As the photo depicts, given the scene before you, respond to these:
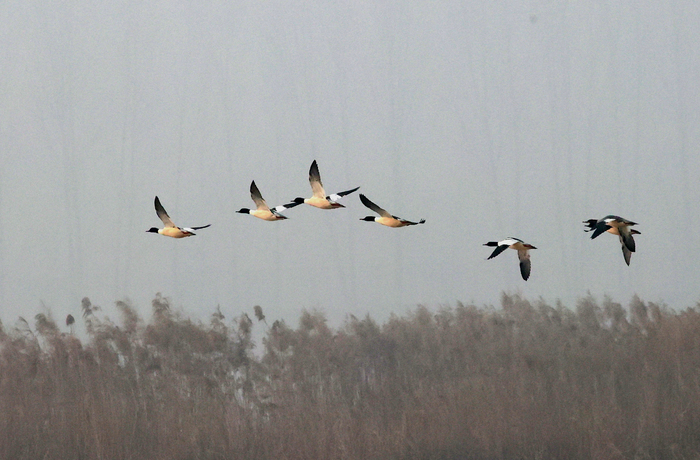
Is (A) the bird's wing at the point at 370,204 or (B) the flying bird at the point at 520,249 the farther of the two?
(B) the flying bird at the point at 520,249

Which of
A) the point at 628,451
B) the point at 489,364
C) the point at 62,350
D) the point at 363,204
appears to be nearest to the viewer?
the point at 363,204

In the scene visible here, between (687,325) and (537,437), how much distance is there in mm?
6134

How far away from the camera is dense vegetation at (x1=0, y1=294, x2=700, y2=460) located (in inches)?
996

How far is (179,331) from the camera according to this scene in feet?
89.9

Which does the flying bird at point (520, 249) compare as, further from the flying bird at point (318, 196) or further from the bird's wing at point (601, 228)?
the flying bird at point (318, 196)

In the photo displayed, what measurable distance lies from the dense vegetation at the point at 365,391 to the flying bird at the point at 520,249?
11.8 m

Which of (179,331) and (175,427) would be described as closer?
(175,427)

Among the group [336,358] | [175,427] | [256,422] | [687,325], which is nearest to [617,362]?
[687,325]

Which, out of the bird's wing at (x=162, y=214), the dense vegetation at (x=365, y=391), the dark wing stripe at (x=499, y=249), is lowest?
the dense vegetation at (x=365, y=391)

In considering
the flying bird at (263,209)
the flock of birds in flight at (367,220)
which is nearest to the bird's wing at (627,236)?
the flock of birds in flight at (367,220)

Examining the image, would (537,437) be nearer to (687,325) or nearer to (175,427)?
(687,325)

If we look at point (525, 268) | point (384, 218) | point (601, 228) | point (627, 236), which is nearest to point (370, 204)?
point (384, 218)

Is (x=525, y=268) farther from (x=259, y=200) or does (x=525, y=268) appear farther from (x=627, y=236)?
(x=259, y=200)

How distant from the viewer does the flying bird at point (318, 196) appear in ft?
42.7
